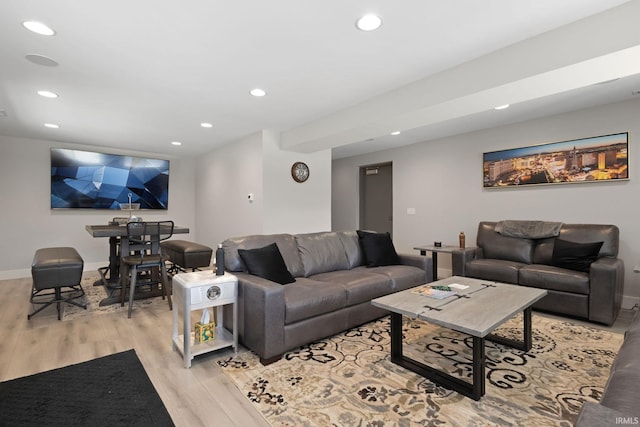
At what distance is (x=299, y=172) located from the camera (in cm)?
513

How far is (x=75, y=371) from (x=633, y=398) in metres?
3.14

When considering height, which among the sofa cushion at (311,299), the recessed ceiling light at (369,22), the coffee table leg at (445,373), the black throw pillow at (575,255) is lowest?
the coffee table leg at (445,373)

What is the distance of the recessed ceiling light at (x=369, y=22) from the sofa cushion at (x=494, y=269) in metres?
3.11

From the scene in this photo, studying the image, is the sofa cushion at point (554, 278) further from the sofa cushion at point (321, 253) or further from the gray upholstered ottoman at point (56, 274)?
the gray upholstered ottoman at point (56, 274)

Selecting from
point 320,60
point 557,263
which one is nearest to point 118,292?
point 320,60

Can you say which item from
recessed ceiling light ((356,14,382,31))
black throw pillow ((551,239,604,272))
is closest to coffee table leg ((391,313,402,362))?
recessed ceiling light ((356,14,382,31))

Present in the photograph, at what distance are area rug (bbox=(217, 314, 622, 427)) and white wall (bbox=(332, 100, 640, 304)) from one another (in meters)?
1.72

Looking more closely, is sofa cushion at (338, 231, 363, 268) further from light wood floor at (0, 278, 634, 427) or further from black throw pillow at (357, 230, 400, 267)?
light wood floor at (0, 278, 634, 427)

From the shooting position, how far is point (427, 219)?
18.7ft

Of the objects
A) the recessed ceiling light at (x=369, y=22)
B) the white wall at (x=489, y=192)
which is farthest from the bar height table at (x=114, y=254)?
the white wall at (x=489, y=192)

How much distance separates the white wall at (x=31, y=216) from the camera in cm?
523

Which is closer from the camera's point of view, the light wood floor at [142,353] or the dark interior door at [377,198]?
the light wood floor at [142,353]

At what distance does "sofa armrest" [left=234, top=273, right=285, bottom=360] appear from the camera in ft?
7.54

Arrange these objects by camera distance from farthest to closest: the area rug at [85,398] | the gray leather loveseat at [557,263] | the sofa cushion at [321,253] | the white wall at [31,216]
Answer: the white wall at [31,216] → the sofa cushion at [321,253] → the gray leather loveseat at [557,263] → the area rug at [85,398]
